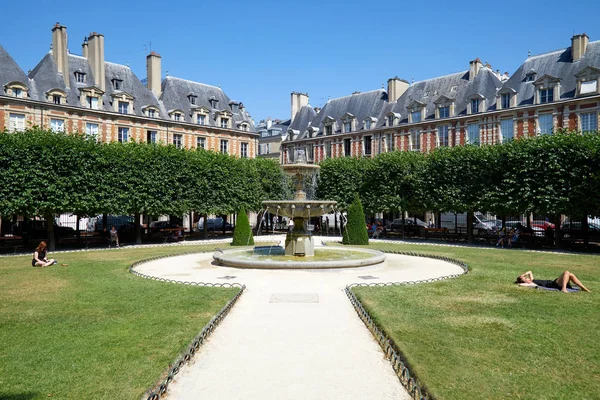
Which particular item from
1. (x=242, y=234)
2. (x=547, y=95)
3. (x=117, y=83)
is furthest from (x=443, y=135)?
(x=117, y=83)

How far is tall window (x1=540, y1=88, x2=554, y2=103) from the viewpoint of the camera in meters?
35.9

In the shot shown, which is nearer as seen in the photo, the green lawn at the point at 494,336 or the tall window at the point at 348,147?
the green lawn at the point at 494,336

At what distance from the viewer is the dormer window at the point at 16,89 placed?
33.2m

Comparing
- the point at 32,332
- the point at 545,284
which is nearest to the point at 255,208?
the point at 545,284

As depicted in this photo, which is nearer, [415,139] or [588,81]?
[588,81]

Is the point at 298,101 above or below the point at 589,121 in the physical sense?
above

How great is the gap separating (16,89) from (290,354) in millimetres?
35863

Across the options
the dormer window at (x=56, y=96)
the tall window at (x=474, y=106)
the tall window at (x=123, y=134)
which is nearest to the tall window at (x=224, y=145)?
the tall window at (x=123, y=134)

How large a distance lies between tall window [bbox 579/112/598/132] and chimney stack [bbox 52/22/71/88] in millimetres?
39959

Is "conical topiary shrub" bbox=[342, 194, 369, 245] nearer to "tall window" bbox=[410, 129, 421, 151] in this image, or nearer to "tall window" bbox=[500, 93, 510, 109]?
"tall window" bbox=[500, 93, 510, 109]

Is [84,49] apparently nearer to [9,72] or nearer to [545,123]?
[9,72]

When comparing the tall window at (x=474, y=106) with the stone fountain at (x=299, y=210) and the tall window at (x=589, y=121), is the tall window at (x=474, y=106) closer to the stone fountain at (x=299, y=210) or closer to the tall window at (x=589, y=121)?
the tall window at (x=589, y=121)

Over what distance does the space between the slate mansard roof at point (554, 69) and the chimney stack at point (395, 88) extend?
12.0 m

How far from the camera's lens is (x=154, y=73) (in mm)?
43125
